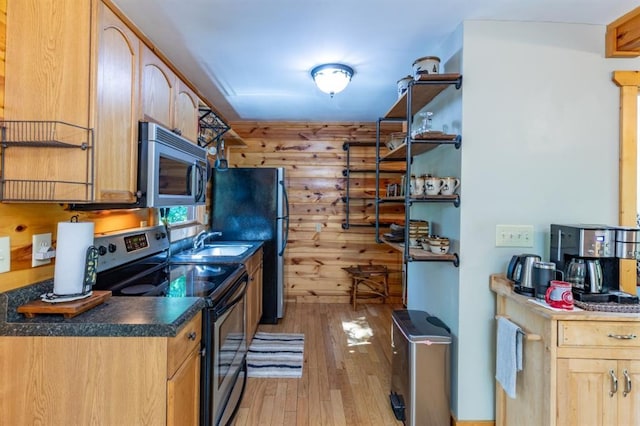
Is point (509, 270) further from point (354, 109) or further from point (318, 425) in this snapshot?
point (354, 109)

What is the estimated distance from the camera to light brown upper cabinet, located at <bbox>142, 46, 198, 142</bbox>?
1.66m

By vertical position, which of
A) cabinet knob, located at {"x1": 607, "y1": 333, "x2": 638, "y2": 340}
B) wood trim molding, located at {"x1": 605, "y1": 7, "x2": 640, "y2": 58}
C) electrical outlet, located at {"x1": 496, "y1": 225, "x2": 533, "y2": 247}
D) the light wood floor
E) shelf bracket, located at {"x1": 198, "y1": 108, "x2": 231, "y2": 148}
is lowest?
the light wood floor

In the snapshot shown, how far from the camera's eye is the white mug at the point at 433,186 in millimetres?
1933

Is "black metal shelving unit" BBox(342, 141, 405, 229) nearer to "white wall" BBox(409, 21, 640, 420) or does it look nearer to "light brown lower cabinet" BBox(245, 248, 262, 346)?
"light brown lower cabinet" BBox(245, 248, 262, 346)

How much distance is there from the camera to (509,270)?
1.79m

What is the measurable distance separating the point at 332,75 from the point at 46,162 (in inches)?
77.0

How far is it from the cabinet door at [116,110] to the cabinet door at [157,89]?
0.09 m

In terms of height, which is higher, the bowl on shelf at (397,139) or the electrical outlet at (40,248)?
the bowl on shelf at (397,139)

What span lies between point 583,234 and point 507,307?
20.7 inches

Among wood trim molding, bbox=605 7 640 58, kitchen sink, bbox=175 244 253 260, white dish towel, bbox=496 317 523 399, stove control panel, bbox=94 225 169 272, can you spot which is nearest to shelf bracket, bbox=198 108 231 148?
kitchen sink, bbox=175 244 253 260

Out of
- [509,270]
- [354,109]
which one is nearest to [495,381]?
[509,270]

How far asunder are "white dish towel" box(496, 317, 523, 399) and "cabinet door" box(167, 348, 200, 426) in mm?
1483

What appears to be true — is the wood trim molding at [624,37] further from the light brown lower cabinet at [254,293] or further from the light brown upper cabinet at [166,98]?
the light brown lower cabinet at [254,293]

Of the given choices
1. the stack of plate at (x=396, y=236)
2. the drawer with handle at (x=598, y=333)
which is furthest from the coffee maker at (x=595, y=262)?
the stack of plate at (x=396, y=236)
